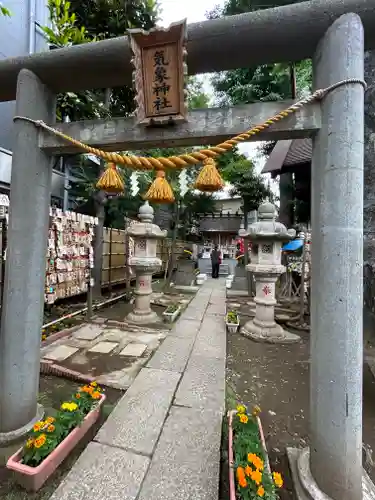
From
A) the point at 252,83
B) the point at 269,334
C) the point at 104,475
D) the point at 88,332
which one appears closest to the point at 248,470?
the point at 104,475

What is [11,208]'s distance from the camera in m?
2.56

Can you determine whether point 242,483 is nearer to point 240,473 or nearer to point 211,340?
point 240,473

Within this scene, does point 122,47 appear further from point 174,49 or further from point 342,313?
point 342,313

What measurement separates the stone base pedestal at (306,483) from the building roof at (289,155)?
9.55m

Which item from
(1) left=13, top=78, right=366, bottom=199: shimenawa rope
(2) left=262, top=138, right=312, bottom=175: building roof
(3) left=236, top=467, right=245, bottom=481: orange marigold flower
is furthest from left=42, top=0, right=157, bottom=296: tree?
(3) left=236, top=467, right=245, bottom=481: orange marigold flower

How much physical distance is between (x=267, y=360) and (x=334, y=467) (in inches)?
118

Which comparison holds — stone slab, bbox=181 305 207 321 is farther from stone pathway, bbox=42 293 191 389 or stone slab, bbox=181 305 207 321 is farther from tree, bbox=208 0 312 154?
tree, bbox=208 0 312 154

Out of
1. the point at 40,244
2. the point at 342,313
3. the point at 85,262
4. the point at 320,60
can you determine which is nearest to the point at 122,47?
the point at 320,60

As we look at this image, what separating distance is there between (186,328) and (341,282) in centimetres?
471

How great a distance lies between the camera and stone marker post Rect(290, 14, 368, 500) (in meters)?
1.83

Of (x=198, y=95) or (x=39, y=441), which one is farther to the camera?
(x=198, y=95)

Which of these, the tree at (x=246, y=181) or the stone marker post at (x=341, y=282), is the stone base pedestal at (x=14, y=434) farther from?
the tree at (x=246, y=181)

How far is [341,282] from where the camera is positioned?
6.11ft

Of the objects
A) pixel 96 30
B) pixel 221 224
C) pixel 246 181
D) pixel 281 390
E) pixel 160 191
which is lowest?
pixel 281 390
